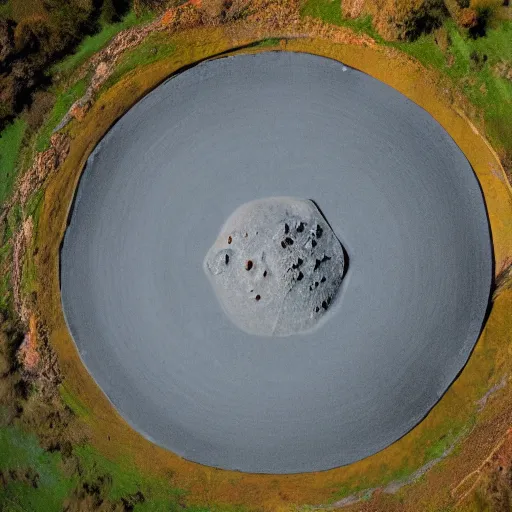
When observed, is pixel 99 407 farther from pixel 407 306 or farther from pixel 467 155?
pixel 467 155

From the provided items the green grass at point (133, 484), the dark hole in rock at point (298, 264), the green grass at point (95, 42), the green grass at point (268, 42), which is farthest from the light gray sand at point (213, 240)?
the green grass at point (95, 42)

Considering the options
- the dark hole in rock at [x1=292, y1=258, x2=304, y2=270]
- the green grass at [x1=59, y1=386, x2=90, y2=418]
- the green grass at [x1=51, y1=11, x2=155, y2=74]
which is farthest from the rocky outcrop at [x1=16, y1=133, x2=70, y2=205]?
the dark hole in rock at [x1=292, y1=258, x2=304, y2=270]

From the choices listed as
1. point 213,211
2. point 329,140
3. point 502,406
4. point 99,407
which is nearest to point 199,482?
point 99,407

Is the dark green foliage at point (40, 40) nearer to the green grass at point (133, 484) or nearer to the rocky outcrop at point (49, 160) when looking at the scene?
the rocky outcrop at point (49, 160)

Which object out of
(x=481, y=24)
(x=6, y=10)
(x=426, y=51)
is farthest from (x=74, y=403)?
(x=481, y=24)

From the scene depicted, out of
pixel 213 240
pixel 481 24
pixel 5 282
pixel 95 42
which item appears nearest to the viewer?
pixel 213 240

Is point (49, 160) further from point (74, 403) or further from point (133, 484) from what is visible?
point (133, 484)
